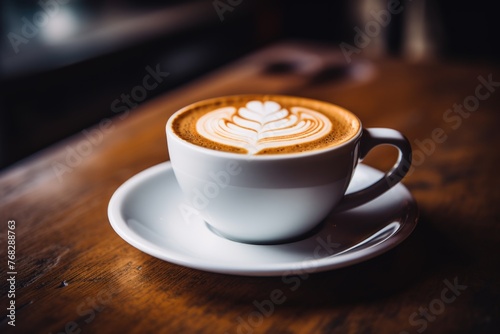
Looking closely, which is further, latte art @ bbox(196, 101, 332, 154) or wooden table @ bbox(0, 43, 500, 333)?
latte art @ bbox(196, 101, 332, 154)

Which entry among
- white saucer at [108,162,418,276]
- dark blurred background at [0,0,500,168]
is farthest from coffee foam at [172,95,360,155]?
dark blurred background at [0,0,500,168]

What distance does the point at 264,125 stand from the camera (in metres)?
0.61

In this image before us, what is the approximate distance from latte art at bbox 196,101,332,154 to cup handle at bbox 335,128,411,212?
5cm

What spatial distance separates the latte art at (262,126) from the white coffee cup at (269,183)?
0.13 ft

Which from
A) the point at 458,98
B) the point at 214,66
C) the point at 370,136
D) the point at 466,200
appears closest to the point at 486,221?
the point at 466,200

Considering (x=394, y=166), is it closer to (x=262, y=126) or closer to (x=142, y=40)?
(x=262, y=126)

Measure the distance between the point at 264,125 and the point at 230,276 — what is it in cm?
19

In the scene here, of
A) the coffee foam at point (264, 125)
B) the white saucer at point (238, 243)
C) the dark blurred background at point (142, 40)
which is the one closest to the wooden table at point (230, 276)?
the white saucer at point (238, 243)

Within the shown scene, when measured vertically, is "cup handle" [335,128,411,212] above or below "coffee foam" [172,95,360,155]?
below

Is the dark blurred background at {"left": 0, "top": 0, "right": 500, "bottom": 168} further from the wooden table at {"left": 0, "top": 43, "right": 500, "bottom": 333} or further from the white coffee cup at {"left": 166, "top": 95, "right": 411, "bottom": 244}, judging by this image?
the white coffee cup at {"left": 166, "top": 95, "right": 411, "bottom": 244}

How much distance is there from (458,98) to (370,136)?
2.12 feet

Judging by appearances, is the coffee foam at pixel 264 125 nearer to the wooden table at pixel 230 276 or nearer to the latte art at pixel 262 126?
the latte art at pixel 262 126

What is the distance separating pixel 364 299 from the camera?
0.49 m

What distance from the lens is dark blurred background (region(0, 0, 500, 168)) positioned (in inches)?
67.6
